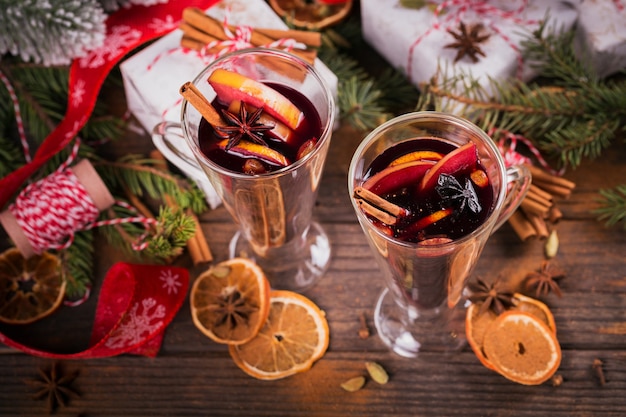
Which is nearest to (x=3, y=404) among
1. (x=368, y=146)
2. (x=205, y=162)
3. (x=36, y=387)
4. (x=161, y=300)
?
(x=36, y=387)

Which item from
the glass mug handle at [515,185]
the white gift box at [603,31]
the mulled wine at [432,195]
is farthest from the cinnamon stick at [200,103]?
the white gift box at [603,31]

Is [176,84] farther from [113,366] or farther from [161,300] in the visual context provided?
[113,366]

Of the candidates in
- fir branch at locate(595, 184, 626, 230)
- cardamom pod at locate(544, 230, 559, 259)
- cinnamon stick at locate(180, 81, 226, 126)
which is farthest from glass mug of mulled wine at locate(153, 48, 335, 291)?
fir branch at locate(595, 184, 626, 230)

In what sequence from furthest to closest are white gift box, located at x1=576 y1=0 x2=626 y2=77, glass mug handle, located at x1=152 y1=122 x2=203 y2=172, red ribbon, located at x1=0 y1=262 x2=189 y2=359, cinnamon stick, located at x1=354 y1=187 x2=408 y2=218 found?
white gift box, located at x1=576 y1=0 x2=626 y2=77, red ribbon, located at x1=0 y1=262 x2=189 y2=359, glass mug handle, located at x1=152 y1=122 x2=203 y2=172, cinnamon stick, located at x1=354 y1=187 x2=408 y2=218

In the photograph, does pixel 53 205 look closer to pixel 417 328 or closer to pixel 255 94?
pixel 255 94

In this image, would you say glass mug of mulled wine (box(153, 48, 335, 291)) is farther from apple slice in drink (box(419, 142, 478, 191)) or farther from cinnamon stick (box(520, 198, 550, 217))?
cinnamon stick (box(520, 198, 550, 217))

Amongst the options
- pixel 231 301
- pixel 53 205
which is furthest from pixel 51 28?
pixel 231 301

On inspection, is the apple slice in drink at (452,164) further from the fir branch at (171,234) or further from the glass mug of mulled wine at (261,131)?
the fir branch at (171,234)
